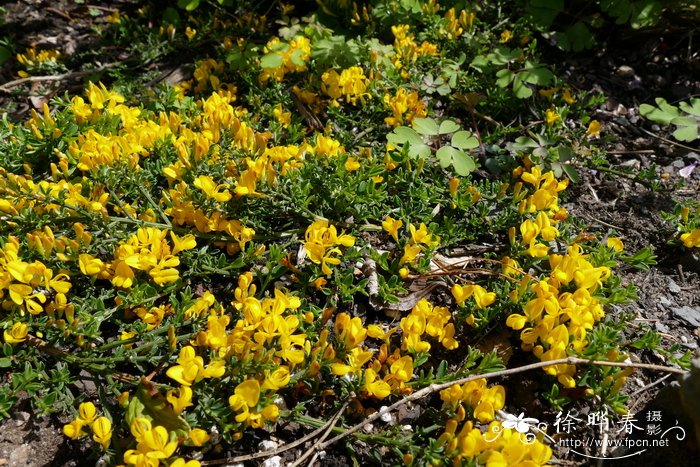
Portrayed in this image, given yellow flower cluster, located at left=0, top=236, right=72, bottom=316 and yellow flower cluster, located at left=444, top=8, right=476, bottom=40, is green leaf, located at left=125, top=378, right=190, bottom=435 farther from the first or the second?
yellow flower cluster, located at left=444, top=8, right=476, bottom=40

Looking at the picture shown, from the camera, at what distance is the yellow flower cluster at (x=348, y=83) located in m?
3.44

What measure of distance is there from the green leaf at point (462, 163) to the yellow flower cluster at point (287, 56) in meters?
1.20

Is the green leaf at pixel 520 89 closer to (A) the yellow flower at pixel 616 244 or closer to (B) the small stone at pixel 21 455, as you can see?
(A) the yellow flower at pixel 616 244

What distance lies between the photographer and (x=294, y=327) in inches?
87.0

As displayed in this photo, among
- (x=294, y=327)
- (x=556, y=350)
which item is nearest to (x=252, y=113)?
(x=294, y=327)

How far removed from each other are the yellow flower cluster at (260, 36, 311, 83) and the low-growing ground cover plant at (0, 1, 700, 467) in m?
0.02

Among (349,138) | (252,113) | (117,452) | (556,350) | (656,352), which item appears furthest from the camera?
(252,113)

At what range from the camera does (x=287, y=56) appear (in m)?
3.61

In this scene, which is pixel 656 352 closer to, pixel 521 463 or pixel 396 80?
pixel 521 463

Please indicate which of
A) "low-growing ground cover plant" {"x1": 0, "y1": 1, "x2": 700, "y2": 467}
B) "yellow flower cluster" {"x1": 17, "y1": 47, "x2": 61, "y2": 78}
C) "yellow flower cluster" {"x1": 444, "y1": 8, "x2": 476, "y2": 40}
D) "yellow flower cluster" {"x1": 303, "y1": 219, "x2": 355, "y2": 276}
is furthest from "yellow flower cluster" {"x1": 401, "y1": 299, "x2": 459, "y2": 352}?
"yellow flower cluster" {"x1": 17, "y1": 47, "x2": 61, "y2": 78}

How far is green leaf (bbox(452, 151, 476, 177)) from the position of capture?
2.91 metres

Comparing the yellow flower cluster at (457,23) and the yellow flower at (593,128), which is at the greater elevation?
the yellow flower cluster at (457,23)

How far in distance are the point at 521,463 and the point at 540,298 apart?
0.67 m

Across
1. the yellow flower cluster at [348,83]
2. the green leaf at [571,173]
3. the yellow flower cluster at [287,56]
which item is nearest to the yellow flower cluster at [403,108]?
the yellow flower cluster at [348,83]
